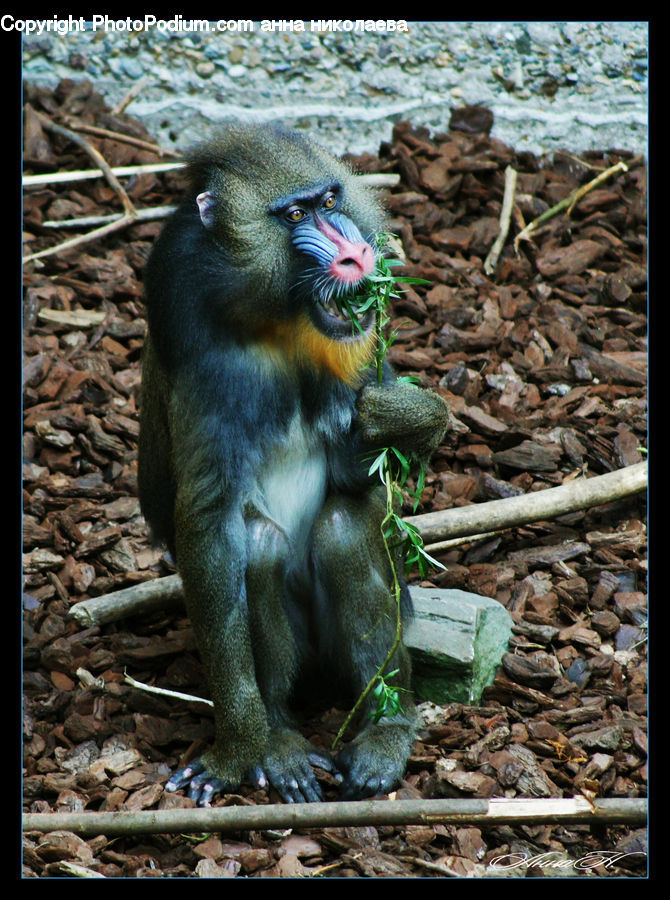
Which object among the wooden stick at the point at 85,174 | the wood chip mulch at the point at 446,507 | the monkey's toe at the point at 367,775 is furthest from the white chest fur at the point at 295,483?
the wooden stick at the point at 85,174

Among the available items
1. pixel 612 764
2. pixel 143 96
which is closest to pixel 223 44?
pixel 143 96

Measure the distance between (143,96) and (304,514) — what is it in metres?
5.39

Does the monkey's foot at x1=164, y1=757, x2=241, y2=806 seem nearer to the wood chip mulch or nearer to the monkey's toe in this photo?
the wood chip mulch

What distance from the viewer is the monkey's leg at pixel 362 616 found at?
196 inches

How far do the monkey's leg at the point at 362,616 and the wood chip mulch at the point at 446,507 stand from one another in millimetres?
174

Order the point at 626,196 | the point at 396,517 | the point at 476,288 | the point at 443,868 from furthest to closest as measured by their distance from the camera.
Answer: the point at 626,196 < the point at 476,288 < the point at 396,517 < the point at 443,868

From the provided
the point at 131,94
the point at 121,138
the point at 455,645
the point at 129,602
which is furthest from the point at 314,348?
the point at 131,94

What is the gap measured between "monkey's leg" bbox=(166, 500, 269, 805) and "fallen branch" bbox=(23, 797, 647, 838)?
2.20 feet

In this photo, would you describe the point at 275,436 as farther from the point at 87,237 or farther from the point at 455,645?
the point at 87,237

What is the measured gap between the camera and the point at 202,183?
4.82 meters

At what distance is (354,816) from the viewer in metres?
4.12

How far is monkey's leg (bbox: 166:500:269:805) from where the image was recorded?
16.0 ft

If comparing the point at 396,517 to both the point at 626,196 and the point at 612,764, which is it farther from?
the point at 626,196

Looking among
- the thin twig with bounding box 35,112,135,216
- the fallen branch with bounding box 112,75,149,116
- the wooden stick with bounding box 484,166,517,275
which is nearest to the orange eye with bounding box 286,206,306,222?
the wooden stick with bounding box 484,166,517,275
